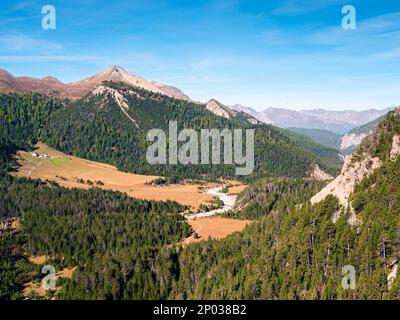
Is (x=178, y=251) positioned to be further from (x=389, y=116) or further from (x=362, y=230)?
(x=389, y=116)

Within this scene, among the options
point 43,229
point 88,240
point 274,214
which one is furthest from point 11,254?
point 274,214

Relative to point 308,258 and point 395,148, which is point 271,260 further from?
point 395,148

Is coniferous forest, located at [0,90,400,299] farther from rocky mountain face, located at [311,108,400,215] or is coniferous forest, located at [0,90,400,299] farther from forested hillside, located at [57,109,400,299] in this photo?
rocky mountain face, located at [311,108,400,215]

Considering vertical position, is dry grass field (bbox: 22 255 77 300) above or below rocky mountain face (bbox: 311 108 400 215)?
below

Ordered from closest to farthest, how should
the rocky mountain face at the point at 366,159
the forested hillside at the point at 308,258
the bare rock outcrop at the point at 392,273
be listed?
1. the bare rock outcrop at the point at 392,273
2. the forested hillside at the point at 308,258
3. the rocky mountain face at the point at 366,159

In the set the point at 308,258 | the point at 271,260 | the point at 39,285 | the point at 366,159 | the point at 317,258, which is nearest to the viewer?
the point at 317,258

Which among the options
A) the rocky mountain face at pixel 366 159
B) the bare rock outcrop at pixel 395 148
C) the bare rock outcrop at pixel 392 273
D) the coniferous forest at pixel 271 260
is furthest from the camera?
the rocky mountain face at pixel 366 159

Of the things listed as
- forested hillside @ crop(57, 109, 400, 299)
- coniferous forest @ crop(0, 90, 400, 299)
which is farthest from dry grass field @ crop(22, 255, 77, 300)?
forested hillside @ crop(57, 109, 400, 299)

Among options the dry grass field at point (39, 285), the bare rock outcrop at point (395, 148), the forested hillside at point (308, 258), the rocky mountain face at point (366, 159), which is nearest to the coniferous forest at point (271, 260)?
the forested hillside at point (308, 258)

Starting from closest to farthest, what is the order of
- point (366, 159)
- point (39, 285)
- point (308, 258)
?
point (308, 258), point (366, 159), point (39, 285)

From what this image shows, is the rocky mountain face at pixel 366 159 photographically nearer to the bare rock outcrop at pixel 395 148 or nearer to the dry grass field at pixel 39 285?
the bare rock outcrop at pixel 395 148

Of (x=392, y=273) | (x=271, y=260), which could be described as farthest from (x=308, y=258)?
(x=392, y=273)
